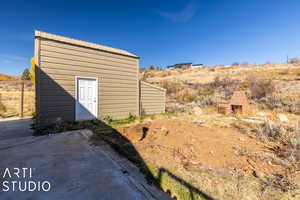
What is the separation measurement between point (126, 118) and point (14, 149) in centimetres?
421

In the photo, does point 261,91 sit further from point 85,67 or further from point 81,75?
point 81,75

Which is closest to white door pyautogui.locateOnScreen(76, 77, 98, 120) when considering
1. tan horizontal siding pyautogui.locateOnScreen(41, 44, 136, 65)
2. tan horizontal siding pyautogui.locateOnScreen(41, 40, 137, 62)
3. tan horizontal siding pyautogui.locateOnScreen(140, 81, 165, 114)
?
tan horizontal siding pyautogui.locateOnScreen(41, 44, 136, 65)

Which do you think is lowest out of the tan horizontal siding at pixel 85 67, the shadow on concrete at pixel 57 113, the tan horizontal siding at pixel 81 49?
the shadow on concrete at pixel 57 113

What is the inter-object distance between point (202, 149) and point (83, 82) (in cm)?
477

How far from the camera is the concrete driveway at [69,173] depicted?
1.58 m

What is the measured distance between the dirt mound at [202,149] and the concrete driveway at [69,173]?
30.5 inches

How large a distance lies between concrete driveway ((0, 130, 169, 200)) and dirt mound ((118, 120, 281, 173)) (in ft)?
2.54

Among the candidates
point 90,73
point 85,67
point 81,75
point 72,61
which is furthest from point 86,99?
point 72,61

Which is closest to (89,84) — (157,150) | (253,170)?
(157,150)

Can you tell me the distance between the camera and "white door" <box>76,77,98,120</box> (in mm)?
5387

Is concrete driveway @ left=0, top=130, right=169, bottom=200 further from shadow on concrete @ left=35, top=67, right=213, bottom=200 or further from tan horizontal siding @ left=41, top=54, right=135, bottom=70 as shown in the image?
tan horizontal siding @ left=41, top=54, right=135, bottom=70

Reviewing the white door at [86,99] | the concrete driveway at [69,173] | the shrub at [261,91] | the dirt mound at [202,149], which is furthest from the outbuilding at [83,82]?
the shrub at [261,91]

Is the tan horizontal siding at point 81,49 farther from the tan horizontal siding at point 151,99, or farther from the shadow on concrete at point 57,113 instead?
the tan horizontal siding at point 151,99

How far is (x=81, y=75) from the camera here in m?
5.39
